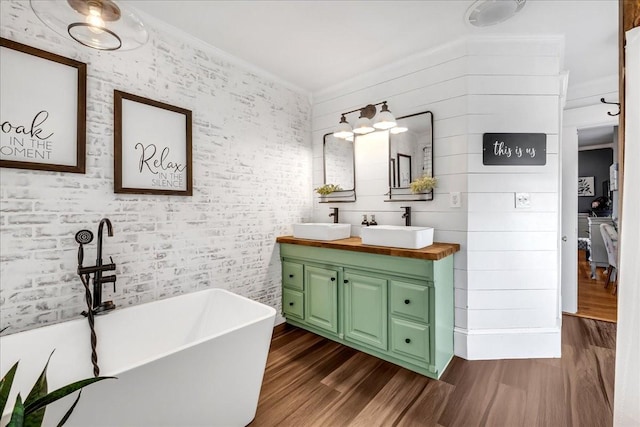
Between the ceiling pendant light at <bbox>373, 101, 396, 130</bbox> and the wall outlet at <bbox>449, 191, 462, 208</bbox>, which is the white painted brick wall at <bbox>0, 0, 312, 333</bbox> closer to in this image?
the ceiling pendant light at <bbox>373, 101, 396, 130</bbox>

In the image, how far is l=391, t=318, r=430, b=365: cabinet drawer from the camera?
221cm

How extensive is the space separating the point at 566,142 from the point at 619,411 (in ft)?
10.6

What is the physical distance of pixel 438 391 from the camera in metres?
2.07

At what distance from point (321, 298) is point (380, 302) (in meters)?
0.63

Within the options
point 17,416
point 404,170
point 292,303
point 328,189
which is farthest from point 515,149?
point 17,416

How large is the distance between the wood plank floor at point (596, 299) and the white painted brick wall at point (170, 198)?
342cm

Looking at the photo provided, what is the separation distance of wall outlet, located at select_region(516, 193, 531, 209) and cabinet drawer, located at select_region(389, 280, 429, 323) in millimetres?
1088

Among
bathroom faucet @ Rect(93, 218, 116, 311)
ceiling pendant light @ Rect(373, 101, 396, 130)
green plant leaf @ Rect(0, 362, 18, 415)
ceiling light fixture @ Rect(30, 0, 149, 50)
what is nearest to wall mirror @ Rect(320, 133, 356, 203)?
ceiling pendant light @ Rect(373, 101, 396, 130)

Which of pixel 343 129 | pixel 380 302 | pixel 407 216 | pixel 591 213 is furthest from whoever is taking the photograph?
pixel 591 213

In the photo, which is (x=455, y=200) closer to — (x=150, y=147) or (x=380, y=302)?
(x=380, y=302)

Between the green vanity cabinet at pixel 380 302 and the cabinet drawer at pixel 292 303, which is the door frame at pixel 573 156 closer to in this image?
the green vanity cabinet at pixel 380 302

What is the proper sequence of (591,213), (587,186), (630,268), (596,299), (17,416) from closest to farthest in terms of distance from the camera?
(17,416), (630,268), (596,299), (591,213), (587,186)

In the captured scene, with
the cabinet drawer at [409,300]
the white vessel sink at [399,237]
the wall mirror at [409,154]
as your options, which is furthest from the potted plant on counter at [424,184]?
the cabinet drawer at [409,300]

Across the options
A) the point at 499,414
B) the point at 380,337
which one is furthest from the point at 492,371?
the point at 380,337
